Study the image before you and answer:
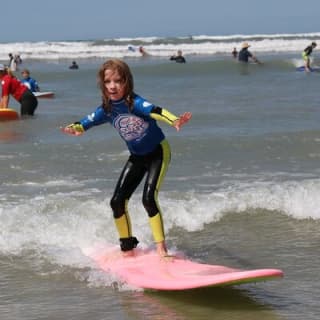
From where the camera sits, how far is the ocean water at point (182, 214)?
4645 millimetres

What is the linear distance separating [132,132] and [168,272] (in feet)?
3.20

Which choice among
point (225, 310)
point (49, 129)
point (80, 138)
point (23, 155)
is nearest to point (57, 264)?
point (225, 310)

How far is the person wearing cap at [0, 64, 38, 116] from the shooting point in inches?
594

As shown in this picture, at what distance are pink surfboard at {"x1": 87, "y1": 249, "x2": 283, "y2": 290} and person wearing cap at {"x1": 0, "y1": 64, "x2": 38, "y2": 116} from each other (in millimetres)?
10055

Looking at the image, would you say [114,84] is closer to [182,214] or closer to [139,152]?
[139,152]

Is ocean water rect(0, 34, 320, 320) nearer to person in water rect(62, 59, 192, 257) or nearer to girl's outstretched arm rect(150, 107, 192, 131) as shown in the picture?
person in water rect(62, 59, 192, 257)

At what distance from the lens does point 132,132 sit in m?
5.05

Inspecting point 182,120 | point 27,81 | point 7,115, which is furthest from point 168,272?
point 27,81

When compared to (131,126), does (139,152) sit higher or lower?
lower

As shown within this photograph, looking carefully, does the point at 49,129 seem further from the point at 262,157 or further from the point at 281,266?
the point at 281,266

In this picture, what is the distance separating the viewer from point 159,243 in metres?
5.12

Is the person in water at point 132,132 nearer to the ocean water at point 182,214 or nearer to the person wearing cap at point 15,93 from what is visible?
the ocean water at point 182,214

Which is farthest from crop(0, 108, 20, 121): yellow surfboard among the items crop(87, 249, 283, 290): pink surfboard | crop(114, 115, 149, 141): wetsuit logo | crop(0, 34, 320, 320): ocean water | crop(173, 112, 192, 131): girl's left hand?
crop(173, 112, 192, 131): girl's left hand

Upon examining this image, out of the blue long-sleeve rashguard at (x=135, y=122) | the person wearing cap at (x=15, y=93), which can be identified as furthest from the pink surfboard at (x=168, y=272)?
the person wearing cap at (x=15, y=93)
